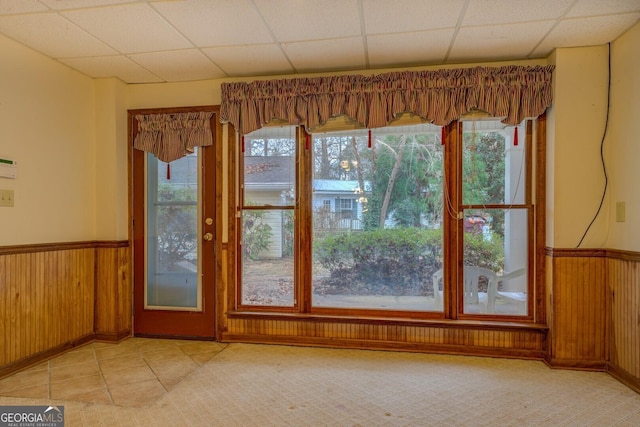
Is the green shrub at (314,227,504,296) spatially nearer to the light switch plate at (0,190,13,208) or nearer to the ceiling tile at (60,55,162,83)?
the ceiling tile at (60,55,162,83)

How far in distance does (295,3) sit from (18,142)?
7.72 feet

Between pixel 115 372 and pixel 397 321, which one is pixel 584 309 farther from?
pixel 115 372

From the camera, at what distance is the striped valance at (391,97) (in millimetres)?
3014

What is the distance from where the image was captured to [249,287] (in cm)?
355

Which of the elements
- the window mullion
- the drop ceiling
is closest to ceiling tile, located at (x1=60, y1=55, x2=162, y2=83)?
the drop ceiling

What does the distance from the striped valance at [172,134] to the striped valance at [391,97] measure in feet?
0.81

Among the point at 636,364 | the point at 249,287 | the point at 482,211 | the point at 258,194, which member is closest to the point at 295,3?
the point at 258,194

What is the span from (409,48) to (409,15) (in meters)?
0.48

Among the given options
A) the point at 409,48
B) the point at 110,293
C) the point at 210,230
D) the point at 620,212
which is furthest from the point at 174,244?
the point at 620,212

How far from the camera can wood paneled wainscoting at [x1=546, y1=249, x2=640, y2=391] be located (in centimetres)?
281

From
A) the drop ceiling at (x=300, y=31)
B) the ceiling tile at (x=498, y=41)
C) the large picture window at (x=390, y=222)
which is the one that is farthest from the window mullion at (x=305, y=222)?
the ceiling tile at (x=498, y=41)

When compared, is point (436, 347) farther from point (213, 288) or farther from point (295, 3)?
point (295, 3)

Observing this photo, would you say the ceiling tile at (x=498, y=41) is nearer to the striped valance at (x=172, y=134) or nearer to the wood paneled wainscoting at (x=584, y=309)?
the wood paneled wainscoting at (x=584, y=309)

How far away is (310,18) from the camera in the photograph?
98.1 inches
